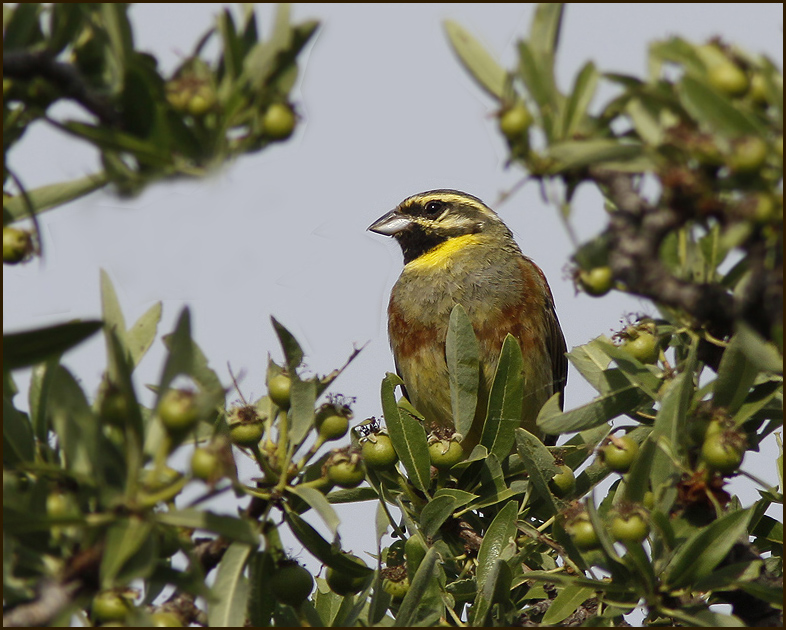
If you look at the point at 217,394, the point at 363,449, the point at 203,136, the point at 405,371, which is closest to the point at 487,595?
the point at 363,449

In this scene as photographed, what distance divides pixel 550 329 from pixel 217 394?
4729 millimetres

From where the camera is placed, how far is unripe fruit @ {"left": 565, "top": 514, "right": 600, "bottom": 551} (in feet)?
8.89

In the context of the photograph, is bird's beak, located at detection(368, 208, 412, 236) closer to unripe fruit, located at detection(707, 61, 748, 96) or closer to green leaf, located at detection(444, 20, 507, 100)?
green leaf, located at detection(444, 20, 507, 100)

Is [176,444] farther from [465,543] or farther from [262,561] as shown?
[465,543]

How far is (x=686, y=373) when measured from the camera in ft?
8.34

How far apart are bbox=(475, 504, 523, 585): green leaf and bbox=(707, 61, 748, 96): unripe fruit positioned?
2.07 m

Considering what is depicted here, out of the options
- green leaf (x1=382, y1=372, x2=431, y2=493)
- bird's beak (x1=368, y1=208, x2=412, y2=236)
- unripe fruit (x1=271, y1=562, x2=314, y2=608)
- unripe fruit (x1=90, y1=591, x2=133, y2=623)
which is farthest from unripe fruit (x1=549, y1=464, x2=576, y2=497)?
bird's beak (x1=368, y1=208, x2=412, y2=236)

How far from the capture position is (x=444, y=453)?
374 centimetres

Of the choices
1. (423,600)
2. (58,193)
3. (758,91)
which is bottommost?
(423,600)

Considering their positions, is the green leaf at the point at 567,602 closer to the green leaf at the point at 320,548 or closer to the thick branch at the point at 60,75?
the green leaf at the point at 320,548

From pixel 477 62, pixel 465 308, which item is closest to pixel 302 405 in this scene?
pixel 477 62

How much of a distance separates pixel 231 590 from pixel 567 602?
1.28 meters

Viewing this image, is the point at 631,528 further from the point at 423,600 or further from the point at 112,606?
the point at 112,606

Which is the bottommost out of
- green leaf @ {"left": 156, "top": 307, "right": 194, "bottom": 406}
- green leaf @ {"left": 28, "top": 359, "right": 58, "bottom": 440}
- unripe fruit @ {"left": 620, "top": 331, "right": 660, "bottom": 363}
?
unripe fruit @ {"left": 620, "top": 331, "right": 660, "bottom": 363}
